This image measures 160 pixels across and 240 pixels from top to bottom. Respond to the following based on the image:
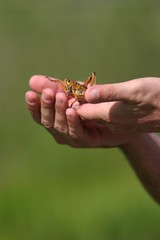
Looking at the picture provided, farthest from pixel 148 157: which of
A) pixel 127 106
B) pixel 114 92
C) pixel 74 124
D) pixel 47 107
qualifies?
pixel 114 92

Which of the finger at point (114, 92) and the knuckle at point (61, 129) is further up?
the finger at point (114, 92)

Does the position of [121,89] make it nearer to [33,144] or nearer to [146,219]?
[146,219]

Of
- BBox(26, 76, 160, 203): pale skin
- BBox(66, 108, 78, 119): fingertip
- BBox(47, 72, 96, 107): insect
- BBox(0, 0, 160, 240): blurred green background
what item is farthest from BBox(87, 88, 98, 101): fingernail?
BBox(0, 0, 160, 240): blurred green background

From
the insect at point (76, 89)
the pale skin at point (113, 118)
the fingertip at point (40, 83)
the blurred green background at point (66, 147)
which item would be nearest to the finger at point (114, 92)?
the pale skin at point (113, 118)

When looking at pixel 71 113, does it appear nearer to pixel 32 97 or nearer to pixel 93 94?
pixel 32 97

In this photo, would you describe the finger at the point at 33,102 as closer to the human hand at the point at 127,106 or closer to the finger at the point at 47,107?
the finger at the point at 47,107

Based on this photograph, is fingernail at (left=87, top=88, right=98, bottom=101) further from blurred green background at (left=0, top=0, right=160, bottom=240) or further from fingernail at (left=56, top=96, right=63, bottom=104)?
blurred green background at (left=0, top=0, right=160, bottom=240)

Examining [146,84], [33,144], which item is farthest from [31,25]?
[146,84]
